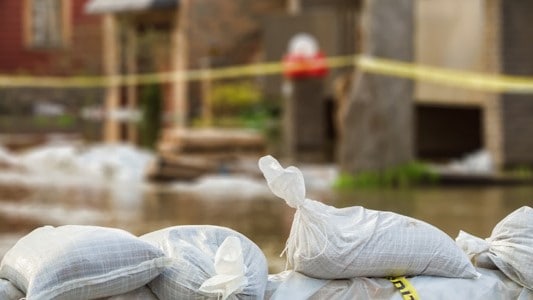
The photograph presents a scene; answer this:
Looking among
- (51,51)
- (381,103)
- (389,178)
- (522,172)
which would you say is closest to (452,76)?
(522,172)

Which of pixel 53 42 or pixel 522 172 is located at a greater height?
pixel 53 42

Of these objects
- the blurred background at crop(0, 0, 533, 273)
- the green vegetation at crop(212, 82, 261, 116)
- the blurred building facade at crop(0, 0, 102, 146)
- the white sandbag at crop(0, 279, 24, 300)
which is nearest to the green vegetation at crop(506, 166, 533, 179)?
the blurred background at crop(0, 0, 533, 273)

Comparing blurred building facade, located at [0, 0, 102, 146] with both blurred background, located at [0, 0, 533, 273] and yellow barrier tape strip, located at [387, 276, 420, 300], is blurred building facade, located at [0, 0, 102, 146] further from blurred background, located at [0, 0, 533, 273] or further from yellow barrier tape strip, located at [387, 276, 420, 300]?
yellow barrier tape strip, located at [387, 276, 420, 300]

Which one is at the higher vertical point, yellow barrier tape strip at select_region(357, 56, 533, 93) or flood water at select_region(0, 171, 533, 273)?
yellow barrier tape strip at select_region(357, 56, 533, 93)

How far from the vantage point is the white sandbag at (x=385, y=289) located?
3.40 m

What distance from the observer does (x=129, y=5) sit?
23.0m

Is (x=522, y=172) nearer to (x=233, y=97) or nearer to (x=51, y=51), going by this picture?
(x=233, y=97)

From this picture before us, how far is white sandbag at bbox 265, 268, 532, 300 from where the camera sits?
340 centimetres

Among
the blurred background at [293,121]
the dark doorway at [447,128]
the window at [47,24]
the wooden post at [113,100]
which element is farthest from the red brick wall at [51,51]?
the dark doorway at [447,128]

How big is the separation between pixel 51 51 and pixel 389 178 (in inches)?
763

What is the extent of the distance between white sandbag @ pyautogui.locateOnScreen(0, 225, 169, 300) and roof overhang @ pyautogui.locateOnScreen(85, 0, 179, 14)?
19875 mm

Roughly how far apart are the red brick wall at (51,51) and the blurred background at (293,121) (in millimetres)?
3971

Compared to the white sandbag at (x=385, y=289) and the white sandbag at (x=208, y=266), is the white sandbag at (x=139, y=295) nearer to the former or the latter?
the white sandbag at (x=208, y=266)

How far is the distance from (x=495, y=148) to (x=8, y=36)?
63.5 feet
